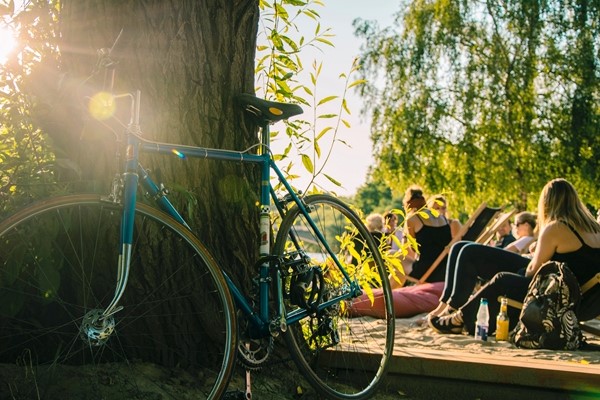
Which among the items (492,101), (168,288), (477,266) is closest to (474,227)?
(477,266)

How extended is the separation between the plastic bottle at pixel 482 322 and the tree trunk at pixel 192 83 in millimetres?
2839

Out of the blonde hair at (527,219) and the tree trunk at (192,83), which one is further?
the blonde hair at (527,219)

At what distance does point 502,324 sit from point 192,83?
350 cm

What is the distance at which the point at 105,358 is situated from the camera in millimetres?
3346

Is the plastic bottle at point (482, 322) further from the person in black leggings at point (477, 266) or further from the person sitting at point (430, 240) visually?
the person sitting at point (430, 240)

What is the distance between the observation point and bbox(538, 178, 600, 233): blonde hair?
623 centimetres

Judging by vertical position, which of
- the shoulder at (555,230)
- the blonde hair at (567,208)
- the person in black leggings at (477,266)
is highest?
the blonde hair at (567,208)

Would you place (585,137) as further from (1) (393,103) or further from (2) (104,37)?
(2) (104,37)

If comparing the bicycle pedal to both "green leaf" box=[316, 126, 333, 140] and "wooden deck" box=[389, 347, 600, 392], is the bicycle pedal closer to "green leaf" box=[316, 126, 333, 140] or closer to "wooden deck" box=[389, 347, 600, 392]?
"wooden deck" box=[389, 347, 600, 392]

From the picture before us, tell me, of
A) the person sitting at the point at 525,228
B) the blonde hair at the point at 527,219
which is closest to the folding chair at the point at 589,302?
the person sitting at the point at 525,228

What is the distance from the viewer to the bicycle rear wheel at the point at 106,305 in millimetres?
3037

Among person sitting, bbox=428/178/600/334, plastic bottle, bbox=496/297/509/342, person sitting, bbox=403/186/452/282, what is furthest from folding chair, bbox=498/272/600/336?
person sitting, bbox=403/186/452/282

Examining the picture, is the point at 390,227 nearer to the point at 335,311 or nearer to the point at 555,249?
the point at 555,249

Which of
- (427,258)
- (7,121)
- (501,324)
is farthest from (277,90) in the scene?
(427,258)
